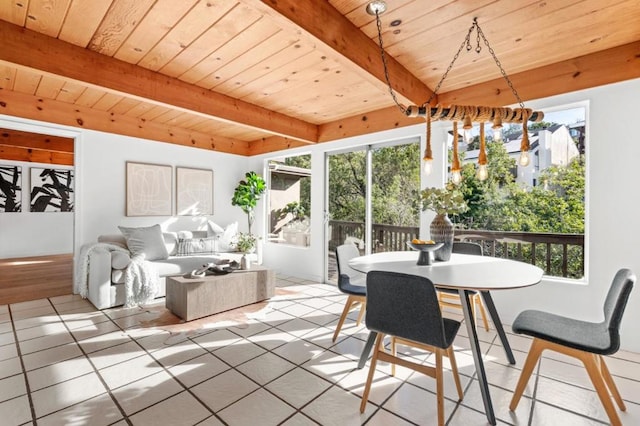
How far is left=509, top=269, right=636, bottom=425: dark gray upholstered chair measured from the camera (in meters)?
1.51

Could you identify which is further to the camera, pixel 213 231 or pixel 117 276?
pixel 213 231

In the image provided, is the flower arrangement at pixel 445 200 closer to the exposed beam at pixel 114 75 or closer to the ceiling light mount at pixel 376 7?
the ceiling light mount at pixel 376 7

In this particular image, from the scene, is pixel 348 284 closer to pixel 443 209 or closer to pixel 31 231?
pixel 443 209

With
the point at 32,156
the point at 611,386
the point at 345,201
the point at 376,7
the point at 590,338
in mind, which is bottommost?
the point at 611,386

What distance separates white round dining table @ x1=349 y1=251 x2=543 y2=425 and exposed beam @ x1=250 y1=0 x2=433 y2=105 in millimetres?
1425

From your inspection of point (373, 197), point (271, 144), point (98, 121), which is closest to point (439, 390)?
point (373, 197)

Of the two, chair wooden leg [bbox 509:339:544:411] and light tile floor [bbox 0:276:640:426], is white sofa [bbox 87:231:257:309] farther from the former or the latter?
chair wooden leg [bbox 509:339:544:411]

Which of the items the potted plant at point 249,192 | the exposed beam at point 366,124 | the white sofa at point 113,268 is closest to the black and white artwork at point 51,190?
the white sofa at point 113,268

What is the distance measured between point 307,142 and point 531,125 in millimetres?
2853

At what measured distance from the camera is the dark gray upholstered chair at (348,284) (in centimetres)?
254

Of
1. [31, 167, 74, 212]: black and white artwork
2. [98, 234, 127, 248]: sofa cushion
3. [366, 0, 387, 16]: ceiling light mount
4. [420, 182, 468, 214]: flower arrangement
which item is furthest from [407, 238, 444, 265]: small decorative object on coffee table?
[31, 167, 74, 212]: black and white artwork

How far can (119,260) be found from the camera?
3.46 meters

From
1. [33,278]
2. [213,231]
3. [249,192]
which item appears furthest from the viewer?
[249,192]

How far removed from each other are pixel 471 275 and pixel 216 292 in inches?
98.3
